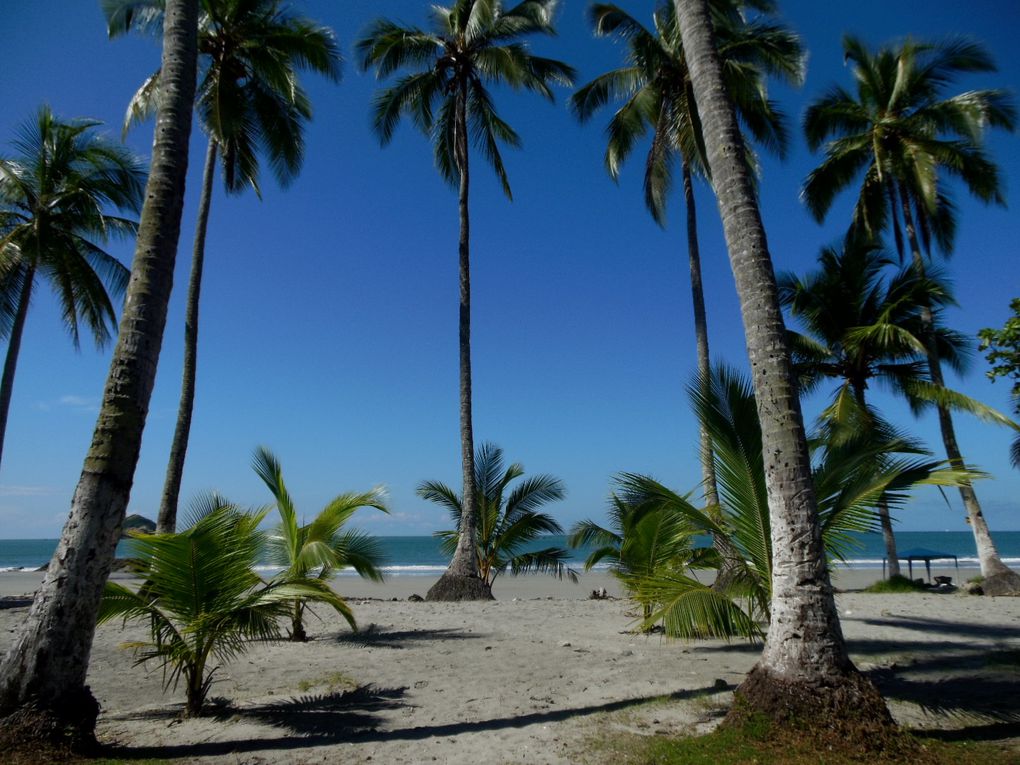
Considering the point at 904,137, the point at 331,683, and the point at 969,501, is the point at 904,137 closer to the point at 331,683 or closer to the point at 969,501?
the point at 969,501

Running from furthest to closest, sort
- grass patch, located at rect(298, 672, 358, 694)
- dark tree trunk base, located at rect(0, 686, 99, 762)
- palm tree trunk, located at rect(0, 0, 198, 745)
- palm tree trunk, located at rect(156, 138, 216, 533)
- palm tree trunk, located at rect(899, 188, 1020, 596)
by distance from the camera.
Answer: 1. palm tree trunk, located at rect(899, 188, 1020, 596)
2. palm tree trunk, located at rect(156, 138, 216, 533)
3. grass patch, located at rect(298, 672, 358, 694)
4. palm tree trunk, located at rect(0, 0, 198, 745)
5. dark tree trunk base, located at rect(0, 686, 99, 762)

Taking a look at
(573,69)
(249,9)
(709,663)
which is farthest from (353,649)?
(573,69)

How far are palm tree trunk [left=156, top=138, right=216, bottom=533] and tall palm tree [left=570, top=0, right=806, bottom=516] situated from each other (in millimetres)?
10161

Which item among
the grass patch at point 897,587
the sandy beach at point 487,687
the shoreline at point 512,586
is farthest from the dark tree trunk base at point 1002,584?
the shoreline at point 512,586

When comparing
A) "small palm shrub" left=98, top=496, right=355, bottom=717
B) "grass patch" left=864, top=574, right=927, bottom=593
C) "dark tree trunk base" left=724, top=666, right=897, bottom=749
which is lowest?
"grass patch" left=864, top=574, right=927, bottom=593

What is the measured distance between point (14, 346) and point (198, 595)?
13.7 meters

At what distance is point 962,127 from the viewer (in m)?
16.2

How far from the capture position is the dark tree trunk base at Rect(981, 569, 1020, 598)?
45.8 ft

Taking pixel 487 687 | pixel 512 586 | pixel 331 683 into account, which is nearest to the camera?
pixel 487 687

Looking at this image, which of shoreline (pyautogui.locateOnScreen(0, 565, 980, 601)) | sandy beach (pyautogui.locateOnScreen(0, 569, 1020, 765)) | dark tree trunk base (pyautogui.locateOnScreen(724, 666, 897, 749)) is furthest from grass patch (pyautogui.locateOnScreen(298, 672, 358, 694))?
shoreline (pyautogui.locateOnScreen(0, 565, 980, 601))

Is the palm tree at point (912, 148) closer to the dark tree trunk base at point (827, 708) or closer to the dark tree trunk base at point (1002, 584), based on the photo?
the dark tree trunk base at point (1002, 584)

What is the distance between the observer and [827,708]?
400cm

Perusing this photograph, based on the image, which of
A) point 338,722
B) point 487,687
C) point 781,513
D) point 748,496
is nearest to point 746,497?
point 748,496

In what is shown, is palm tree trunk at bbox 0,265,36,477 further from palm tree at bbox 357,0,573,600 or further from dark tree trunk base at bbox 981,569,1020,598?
dark tree trunk base at bbox 981,569,1020,598
